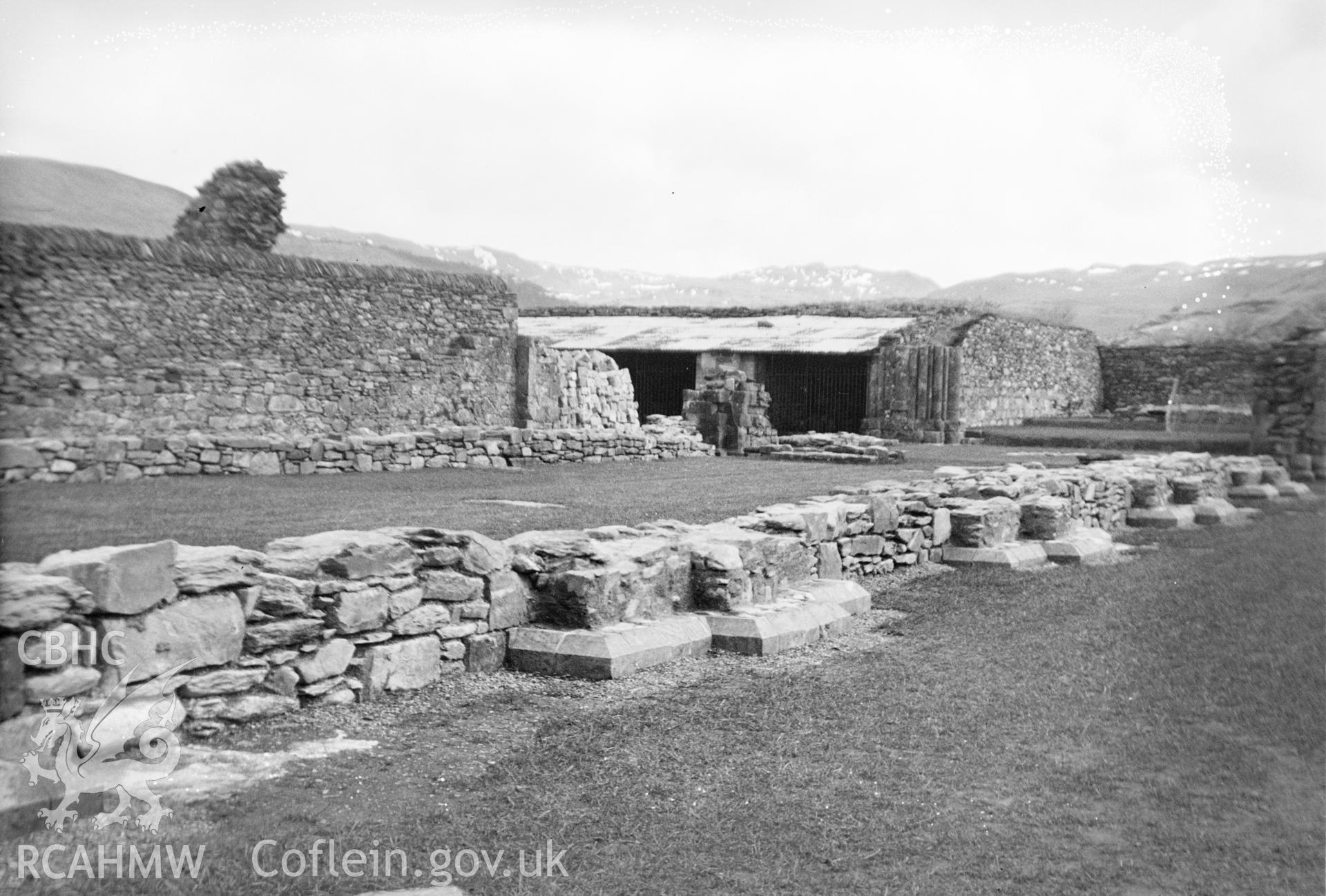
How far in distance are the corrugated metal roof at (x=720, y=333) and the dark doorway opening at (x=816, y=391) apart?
622mm

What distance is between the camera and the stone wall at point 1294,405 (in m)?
2.95

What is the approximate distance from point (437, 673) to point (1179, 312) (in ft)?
12.9

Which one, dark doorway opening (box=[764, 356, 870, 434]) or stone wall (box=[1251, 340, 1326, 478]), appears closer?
stone wall (box=[1251, 340, 1326, 478])

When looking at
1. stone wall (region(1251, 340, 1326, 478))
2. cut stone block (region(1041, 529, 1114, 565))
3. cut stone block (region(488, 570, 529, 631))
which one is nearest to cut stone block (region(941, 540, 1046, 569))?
cut stone block (region(1041, 529, 1114, 565))

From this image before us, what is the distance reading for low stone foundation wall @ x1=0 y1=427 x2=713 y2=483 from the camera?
12.4 m

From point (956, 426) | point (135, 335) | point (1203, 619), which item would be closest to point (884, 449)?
point (956, 426)

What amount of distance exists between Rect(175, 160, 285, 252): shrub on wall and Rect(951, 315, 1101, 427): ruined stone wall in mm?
20487

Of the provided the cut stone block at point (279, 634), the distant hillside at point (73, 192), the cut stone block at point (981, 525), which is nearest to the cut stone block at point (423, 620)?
the cut stone block at point (279, 634)

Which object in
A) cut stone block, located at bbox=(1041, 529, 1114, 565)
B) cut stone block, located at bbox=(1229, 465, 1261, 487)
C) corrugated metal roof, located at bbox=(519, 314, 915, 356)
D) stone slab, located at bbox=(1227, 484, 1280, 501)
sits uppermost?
corrugated metal roof, located at bbox=(519, 314, 915, 356)

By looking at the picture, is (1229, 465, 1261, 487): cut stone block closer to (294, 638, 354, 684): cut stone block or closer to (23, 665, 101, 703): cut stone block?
(294, 638, 354, 684): cut stone block

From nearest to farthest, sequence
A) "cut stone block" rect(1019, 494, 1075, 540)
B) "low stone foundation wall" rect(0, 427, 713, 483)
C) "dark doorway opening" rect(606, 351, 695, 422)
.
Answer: "cut stone block" rect(1019, 494, 1075, 540), "low stone foundation wall" rect(0, 427, 713, 483), "dark doorway opening" rect(606, 351, 695, 422)

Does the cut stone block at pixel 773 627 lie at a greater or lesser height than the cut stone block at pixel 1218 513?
lesser

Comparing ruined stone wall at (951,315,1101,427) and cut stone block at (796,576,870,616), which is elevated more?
ruined stone wall at (951,315,1101,427)

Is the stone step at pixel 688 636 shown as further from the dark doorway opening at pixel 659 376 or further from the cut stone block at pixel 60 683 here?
the dark doorway opening at pixel 659 376
